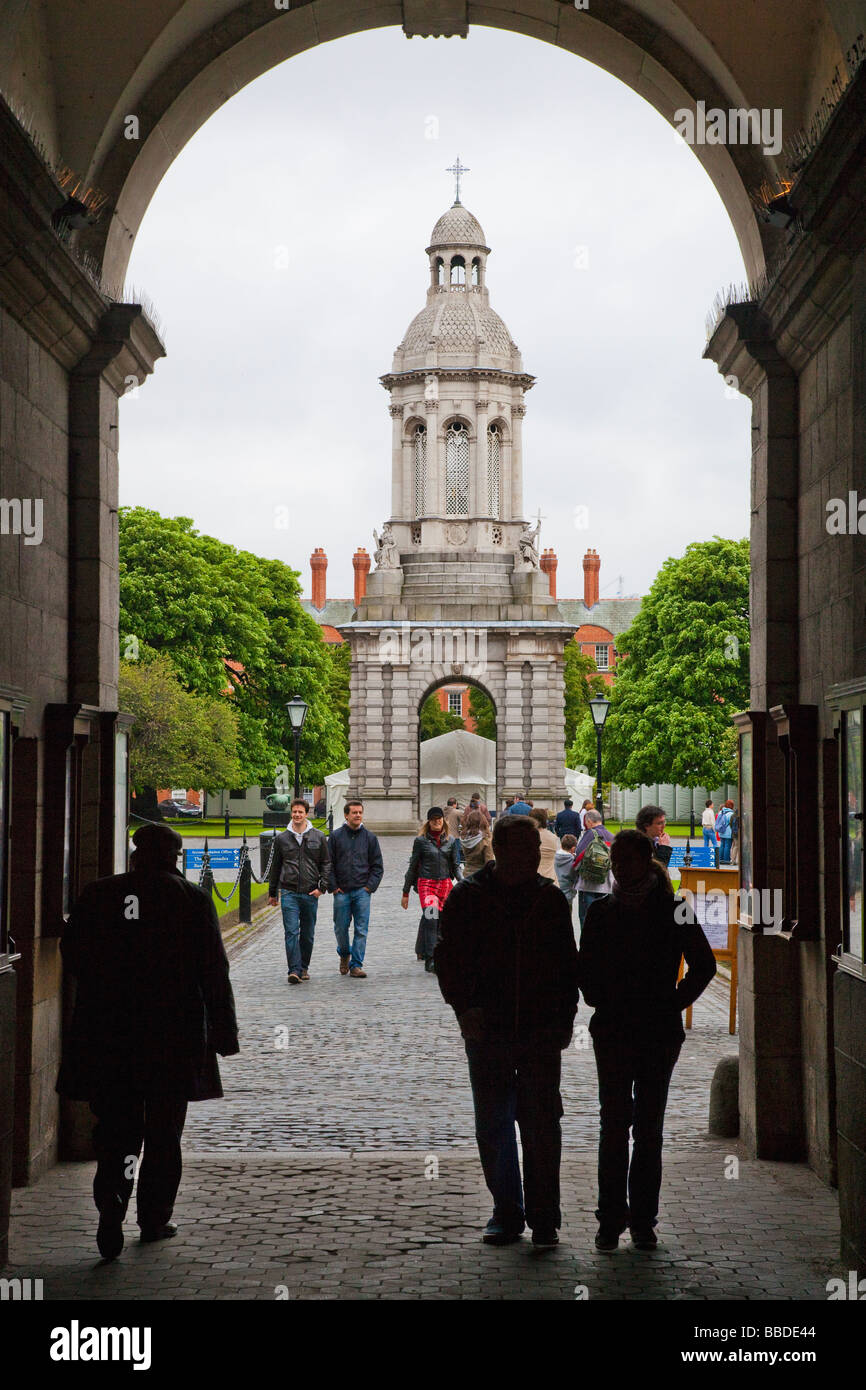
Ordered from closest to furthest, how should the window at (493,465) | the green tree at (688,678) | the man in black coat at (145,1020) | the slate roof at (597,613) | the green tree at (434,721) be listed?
the man in black coat at (145,1020) < the green tree at (688,678) < the window at (493,465) < the green tree at (434,721) < the slate roof at (597,613)

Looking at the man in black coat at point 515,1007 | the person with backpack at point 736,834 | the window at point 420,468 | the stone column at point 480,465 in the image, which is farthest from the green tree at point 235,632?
the man in black coat at point 515,1007

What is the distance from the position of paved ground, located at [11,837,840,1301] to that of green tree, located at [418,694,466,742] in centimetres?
8094

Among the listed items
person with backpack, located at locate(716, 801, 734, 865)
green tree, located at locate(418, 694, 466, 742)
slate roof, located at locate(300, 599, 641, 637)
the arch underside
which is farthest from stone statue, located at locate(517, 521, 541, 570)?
slate roof, located at locate(300, 599, 641, 637)

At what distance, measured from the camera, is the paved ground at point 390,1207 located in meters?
6.39

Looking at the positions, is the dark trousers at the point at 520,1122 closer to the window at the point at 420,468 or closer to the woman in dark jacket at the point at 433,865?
the woman in dark jacket at the point at 433,865

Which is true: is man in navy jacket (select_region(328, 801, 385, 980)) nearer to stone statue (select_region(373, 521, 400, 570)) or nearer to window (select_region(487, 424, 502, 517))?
stone statue (select_region(373, 521, 400, 570))

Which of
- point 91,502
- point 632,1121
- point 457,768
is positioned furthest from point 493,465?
point 632,1121

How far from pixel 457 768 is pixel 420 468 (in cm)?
1142

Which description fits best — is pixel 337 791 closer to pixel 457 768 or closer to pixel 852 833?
pixel 457 768

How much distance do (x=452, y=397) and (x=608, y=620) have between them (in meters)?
62.2

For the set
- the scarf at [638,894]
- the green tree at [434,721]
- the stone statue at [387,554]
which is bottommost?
the scarf at [638,894]

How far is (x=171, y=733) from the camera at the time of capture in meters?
49.2

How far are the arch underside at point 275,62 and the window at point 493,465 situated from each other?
48895 millimetres
